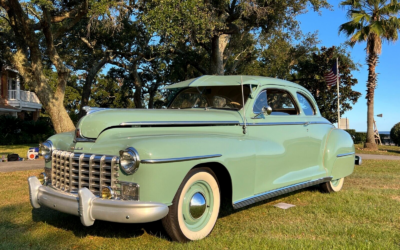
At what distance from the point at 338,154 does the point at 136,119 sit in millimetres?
3643

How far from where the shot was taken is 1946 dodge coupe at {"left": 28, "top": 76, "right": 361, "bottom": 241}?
3086 mm

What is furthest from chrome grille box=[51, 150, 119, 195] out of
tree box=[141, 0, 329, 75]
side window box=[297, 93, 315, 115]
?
tree box=[141, 0, 329, 75]

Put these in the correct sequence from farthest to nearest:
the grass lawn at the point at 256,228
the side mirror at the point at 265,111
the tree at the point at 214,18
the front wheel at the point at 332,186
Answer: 1. the tree at the point at 214,18
2. the front wheel at the point at 332,186
3. the side mirror at the point at 265,111
4. the grass lawn at the point at 256,228

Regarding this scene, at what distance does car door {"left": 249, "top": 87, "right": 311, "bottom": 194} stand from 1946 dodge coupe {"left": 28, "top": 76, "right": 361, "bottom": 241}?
0.05 ft

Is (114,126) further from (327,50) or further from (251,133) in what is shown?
(327,50)

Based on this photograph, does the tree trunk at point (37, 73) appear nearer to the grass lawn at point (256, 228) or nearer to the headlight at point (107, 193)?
the grass lawn at point (256, 228)

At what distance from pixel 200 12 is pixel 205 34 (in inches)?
44.0

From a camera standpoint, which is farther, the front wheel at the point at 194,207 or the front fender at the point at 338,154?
the front fender at the point at 338,154

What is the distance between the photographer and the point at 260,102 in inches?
183

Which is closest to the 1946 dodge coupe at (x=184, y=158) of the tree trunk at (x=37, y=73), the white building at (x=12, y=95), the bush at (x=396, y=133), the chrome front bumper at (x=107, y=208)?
the chrome front bumper at (x=107, y=208)

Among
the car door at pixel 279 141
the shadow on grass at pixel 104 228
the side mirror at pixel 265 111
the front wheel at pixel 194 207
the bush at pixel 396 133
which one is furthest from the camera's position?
the bush at pixel 396 133

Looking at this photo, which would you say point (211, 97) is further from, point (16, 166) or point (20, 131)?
point (20, 131)

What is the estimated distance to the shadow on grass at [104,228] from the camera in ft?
12.3

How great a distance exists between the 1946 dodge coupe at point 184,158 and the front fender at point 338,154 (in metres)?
0.34
